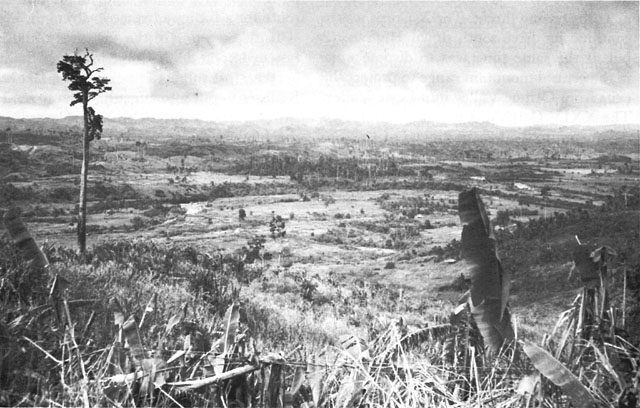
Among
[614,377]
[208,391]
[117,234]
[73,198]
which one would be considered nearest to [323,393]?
[208,391]

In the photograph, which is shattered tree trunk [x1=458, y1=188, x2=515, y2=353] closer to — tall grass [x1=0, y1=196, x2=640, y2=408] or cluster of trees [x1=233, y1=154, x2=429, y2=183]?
tall grass [x1=0, y1=196, x2=640, y2=408]

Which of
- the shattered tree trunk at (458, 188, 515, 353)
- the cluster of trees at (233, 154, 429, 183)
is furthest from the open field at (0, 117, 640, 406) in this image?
the cluster of trees at (233, 154, 429, 183)

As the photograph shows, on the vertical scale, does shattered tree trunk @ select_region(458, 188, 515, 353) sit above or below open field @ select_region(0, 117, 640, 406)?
above

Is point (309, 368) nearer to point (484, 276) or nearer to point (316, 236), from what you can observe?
point (484, 276)

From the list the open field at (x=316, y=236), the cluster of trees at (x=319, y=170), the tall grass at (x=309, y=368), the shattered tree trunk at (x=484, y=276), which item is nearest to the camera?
the tall grass at (x=309, y=368)

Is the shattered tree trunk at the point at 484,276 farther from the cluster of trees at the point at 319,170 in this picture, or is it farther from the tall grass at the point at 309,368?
the cluster of trees at the point at 319,170

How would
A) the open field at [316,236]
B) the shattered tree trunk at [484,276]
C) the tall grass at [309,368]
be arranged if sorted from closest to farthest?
the tall grass at [309,368] → the shattered tree trunk at [484,276] → the open field at [316,236]

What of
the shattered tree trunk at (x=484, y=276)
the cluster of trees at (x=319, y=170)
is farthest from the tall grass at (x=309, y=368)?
the cluster of trees at (x=319, y=170)

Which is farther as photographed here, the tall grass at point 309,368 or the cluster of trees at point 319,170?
the cluster of trees at point 319,170

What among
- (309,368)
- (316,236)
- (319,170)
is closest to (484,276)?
(309,368)
